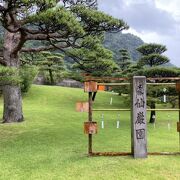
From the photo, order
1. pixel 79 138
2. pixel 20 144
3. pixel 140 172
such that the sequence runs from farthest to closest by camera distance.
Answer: pixel 79 138 → pixel 20 144 → pixel 140 172

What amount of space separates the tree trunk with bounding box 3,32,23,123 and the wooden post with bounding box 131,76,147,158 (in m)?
8.42

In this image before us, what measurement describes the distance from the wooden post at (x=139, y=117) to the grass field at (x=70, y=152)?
0.89 ft

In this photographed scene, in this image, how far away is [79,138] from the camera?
1238 centimetres

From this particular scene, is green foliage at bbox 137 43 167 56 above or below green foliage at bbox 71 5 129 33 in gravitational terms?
above

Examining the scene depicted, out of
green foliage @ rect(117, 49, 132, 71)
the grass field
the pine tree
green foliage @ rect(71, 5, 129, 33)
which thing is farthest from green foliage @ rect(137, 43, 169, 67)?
green foliage @ rect(117, 49, 132, 71)

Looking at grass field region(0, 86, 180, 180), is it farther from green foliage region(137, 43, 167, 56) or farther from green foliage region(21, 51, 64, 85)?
Result: green foliage region(21, 51, 64, 85)

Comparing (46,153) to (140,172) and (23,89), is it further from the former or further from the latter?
(23,89)

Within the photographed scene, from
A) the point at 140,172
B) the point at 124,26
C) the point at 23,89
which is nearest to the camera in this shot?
the point at 140,172

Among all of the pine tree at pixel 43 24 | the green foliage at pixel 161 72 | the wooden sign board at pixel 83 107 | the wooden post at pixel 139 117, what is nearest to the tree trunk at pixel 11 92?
the pine tree at pixel 43 24

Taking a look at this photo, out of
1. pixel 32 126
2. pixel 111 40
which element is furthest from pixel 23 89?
pixel 111 40

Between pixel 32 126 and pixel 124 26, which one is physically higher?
pixel 124 26

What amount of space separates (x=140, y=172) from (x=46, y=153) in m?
2.96

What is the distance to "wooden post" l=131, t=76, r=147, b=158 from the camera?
871cm

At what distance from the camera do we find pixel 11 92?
1594cm
